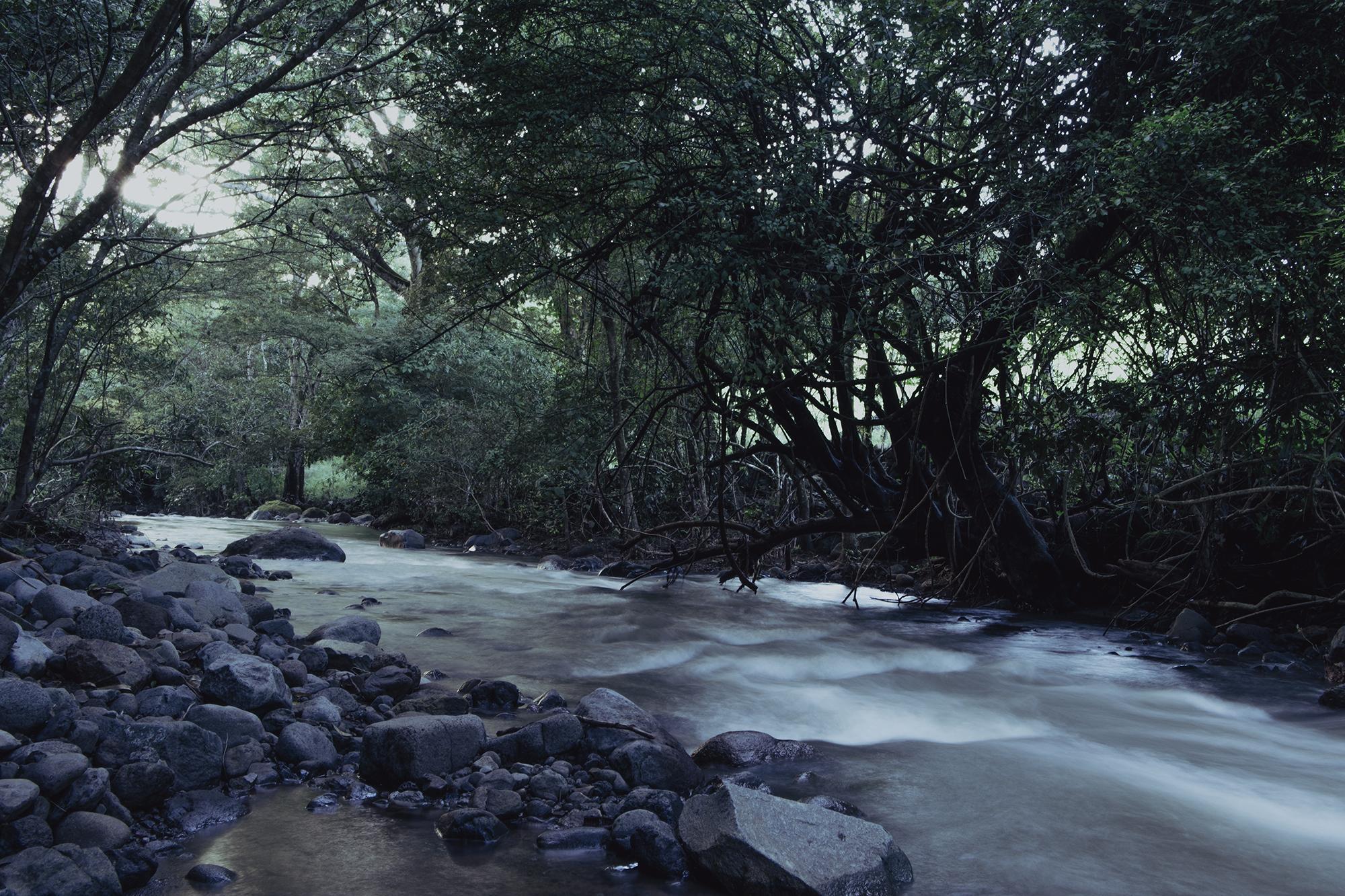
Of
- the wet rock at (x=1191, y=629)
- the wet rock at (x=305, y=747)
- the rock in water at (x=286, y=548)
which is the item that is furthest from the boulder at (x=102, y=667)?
the rock in water at (x=286, y=548)

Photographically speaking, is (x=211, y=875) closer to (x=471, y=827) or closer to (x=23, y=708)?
(x=471, y=827)

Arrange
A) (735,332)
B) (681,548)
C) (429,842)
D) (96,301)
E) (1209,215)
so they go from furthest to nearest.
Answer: (681,548) → (96,301) → (735,332) → (1209,215) → (429,842)

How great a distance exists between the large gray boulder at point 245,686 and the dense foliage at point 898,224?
2.45 meters

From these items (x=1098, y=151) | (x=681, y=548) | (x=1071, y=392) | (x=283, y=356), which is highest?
(x=283, y=356)

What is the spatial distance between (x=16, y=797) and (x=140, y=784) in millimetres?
446

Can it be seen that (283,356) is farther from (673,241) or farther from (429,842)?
(429,842)

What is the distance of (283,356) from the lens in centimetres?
2906

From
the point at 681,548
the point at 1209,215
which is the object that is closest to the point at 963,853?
the point at 1209,215

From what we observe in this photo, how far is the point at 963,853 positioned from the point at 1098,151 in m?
4.45

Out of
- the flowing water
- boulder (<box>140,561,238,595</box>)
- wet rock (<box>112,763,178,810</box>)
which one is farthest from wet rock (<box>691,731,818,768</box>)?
boulder (<box>140,561,238,595</box>)

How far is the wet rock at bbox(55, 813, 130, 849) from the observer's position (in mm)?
2930

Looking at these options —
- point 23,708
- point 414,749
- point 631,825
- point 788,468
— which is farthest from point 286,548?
point 631,825

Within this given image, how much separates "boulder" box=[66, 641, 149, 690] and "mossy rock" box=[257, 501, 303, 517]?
22.8 m

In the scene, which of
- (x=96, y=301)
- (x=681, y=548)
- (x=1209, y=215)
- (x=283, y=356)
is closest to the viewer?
(x=1209, y=215)
